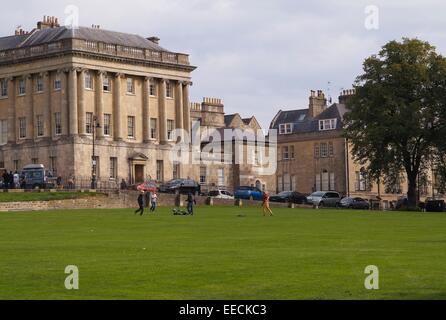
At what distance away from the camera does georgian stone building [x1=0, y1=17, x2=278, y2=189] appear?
103438mm

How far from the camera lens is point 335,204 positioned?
4043 inches

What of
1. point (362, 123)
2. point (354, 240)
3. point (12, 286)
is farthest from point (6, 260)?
point (362, 123)

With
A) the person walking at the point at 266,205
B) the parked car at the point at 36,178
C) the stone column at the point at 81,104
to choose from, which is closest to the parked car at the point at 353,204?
the stone column at the point at 81,104

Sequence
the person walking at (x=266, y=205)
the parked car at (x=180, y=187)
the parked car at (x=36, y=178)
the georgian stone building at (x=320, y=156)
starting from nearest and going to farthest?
the person walking at (x=266, y=205) < the parked car at (x=36, y=178) < the parked car at (x=180, y=187) < the georgian stone building at (x=320, y=156)

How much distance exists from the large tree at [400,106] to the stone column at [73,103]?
82.6 ft

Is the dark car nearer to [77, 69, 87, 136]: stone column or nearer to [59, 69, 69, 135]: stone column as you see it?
[77, 69, 87, 136]: stone column

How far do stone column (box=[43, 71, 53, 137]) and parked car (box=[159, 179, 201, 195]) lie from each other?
12.8 m

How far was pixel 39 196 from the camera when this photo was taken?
78938 mm

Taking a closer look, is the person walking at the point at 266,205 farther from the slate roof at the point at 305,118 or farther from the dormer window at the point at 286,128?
the dormer window at the point at 286,128

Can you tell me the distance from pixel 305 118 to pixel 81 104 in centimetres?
3601

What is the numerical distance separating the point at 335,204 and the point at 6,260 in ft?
242

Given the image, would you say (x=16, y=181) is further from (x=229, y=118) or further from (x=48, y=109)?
(x=229, y=118)

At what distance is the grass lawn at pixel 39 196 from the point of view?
252 ft

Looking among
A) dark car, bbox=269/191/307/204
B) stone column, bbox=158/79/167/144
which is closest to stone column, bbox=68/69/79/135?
stone column, bbox=158/79/167/144
